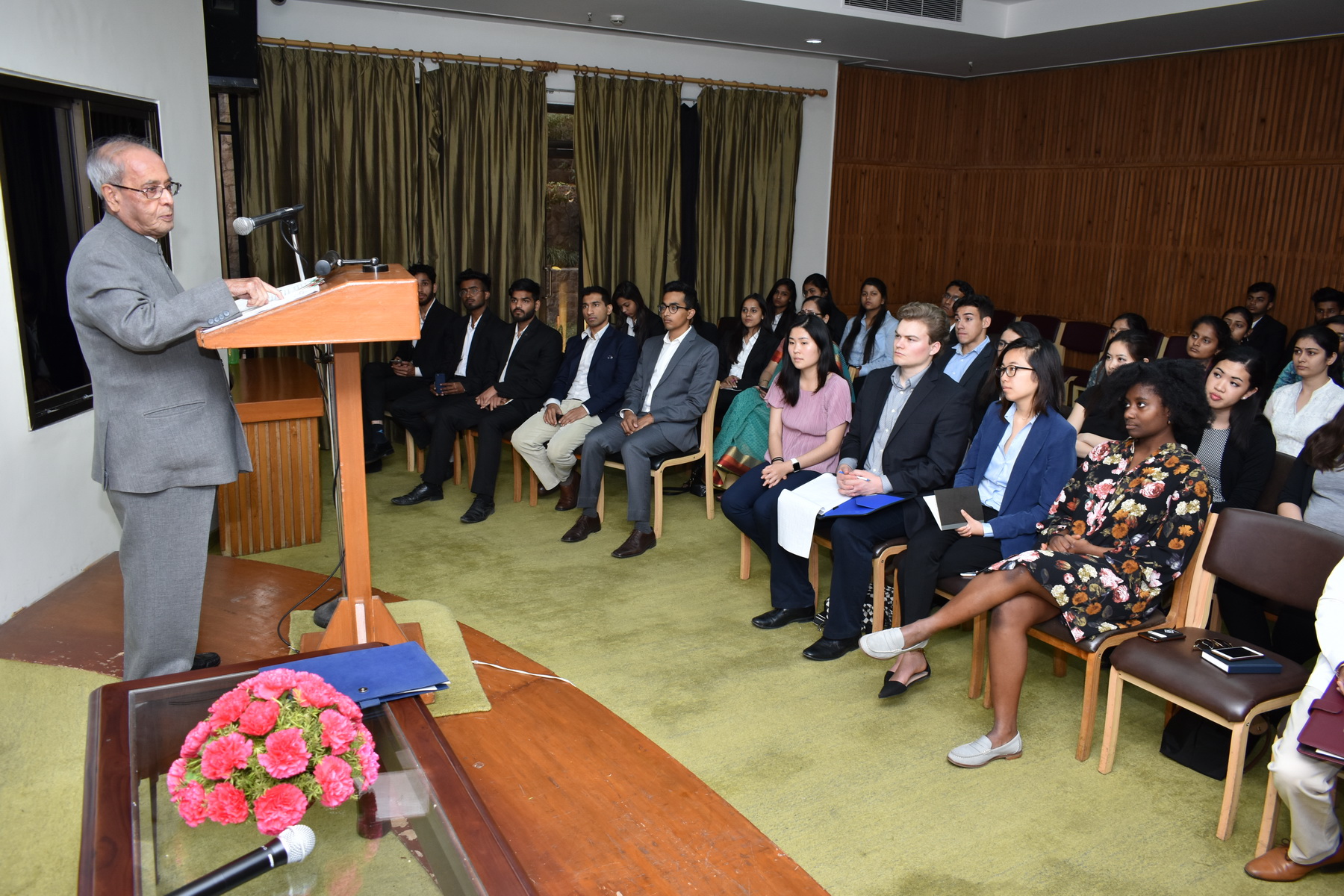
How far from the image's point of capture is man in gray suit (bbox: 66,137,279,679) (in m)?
2.37

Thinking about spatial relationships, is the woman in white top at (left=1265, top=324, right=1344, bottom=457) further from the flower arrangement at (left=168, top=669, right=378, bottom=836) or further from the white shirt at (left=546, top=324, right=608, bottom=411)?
the flower arrangement at (left=168, top=669, right=378, bottom=836)

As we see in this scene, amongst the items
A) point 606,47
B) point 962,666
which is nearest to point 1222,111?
point 606,47

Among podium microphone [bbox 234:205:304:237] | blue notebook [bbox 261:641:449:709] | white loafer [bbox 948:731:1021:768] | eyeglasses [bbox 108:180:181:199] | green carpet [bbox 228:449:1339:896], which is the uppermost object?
eyeglasses [bbox 108:180:181:199]

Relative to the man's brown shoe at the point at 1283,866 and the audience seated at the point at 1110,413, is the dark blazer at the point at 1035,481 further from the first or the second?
the man's brown shoe at the point at 1283,866

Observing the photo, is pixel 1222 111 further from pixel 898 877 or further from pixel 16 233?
pixel 16 233

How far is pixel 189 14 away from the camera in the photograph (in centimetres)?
513

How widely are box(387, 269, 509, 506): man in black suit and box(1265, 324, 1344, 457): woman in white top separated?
4.10m

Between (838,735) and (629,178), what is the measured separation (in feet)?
17.7

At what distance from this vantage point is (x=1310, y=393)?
13.8ft

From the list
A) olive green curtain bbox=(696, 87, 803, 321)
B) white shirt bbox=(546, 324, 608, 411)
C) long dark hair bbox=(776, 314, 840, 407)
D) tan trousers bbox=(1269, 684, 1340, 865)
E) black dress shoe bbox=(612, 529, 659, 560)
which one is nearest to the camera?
tan trousers bbox=(1269, 684, 1340, 865)

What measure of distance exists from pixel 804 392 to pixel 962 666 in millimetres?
1352

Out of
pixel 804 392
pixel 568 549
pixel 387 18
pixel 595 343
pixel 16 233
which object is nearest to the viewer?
pixel 16 233

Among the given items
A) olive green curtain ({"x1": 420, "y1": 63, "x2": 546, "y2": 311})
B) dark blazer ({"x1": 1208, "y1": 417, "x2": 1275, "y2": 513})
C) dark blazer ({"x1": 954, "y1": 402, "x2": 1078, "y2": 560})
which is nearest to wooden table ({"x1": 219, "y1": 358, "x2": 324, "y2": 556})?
olive green curtain ({"x1": 420, "y1": 63, "x2": 546, "y2": 311})

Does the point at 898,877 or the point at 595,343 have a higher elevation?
the point at 595,343
